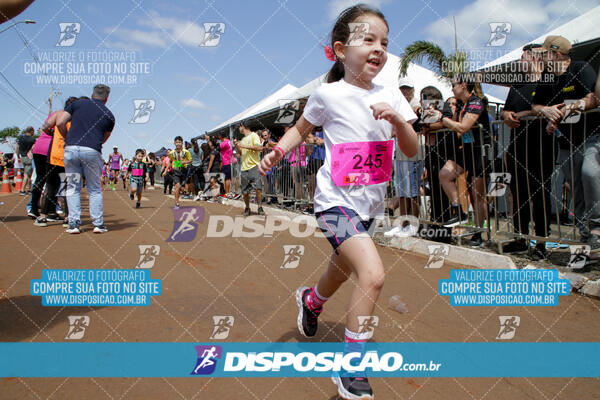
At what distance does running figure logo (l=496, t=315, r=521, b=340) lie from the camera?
9.33 ft

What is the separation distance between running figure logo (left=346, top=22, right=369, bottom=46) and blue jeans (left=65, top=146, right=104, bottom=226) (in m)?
5.01

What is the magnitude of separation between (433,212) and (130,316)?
168 inches

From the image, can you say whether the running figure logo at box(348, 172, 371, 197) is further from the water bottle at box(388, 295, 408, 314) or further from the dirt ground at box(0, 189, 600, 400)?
the water bottle at box(388, 295, 408, 314)

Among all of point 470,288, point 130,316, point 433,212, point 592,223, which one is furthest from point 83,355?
point 433,212

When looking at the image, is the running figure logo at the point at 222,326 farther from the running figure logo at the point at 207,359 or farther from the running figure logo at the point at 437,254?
the running figure logo at the point at 437,254

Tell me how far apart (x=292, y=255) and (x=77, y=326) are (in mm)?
2766

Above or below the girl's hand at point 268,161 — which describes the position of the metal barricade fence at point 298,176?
below

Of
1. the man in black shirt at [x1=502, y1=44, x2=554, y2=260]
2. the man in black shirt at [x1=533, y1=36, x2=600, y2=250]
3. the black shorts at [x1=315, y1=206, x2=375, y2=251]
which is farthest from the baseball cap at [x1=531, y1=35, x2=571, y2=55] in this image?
the black shorts at [x1=315, y1=206, x2=375, y2=251]

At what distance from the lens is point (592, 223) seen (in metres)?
3.92

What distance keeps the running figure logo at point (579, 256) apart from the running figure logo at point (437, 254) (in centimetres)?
128

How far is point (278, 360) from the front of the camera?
2.38 meters

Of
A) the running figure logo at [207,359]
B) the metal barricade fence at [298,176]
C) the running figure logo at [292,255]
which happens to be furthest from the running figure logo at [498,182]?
the running figure logo at [207,359]

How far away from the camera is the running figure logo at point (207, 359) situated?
2.25 m

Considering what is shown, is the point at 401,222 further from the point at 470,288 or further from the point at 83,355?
the point at 83,355
